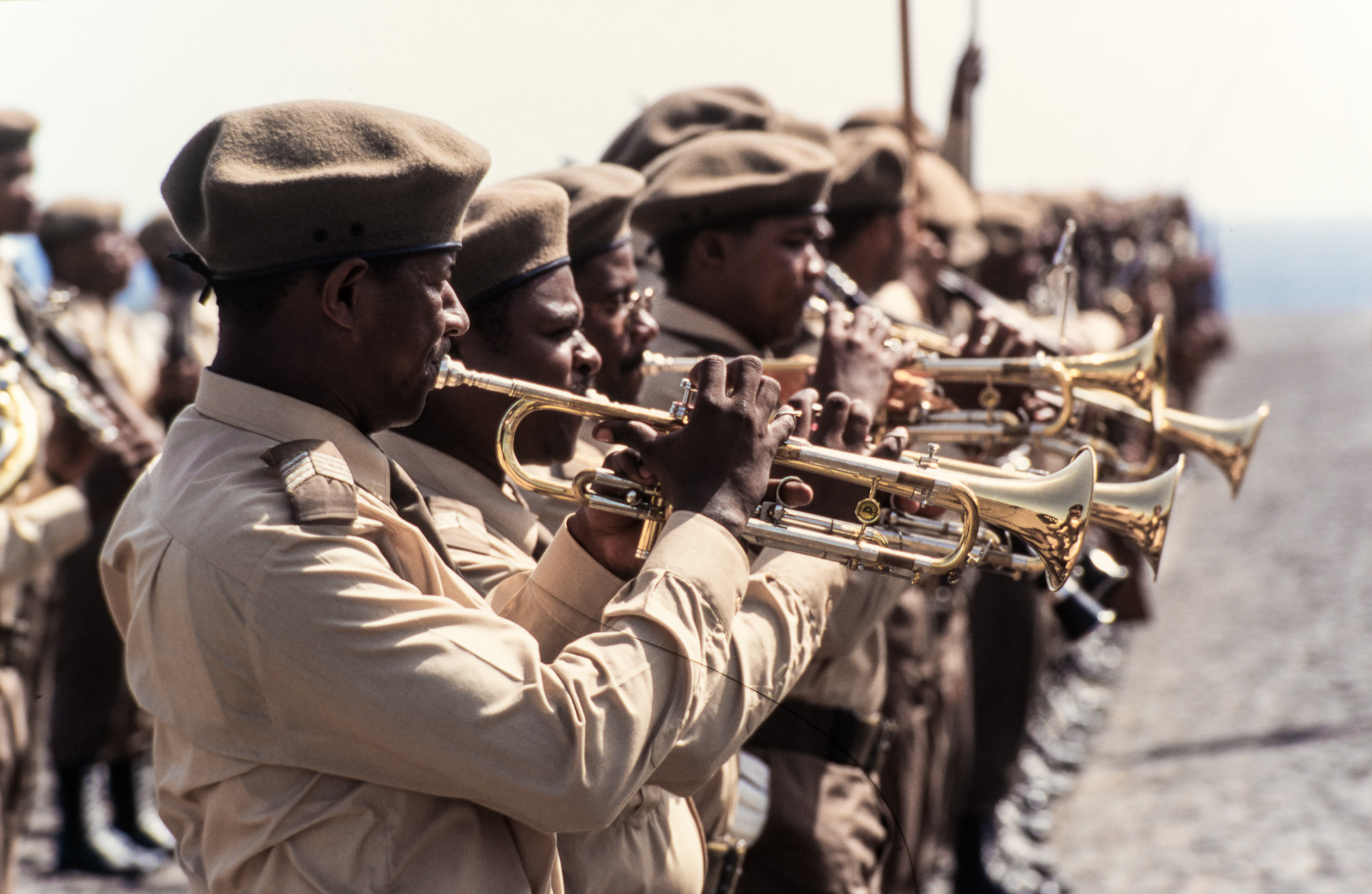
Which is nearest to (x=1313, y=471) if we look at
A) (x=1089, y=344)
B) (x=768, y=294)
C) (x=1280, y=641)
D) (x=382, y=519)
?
(x=1280, y=641)

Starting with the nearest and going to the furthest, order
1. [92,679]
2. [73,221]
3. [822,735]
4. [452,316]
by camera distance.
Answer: [452,316], [822,735], [92,679], [73,221]

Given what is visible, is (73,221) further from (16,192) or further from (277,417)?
(277,417)

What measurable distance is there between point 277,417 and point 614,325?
1.45 m

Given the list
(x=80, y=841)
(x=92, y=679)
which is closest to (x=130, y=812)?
(x=80, y=841)

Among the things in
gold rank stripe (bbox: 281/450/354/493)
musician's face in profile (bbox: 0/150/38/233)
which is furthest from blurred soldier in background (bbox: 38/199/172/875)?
gold rank stripe (bbox: 281/450/354/493)

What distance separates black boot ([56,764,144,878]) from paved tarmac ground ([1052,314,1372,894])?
12.7ft

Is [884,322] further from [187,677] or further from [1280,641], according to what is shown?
[1280,641]

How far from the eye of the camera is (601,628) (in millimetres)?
2361

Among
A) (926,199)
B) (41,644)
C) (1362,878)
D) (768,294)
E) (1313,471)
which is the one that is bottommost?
(1313,471)

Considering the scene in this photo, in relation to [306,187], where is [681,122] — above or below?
below

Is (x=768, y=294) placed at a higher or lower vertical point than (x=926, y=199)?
higher

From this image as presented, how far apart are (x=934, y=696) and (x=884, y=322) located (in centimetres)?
275

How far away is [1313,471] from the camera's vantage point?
15125 millimetres

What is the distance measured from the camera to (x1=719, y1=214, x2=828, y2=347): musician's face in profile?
4285 millimetres
